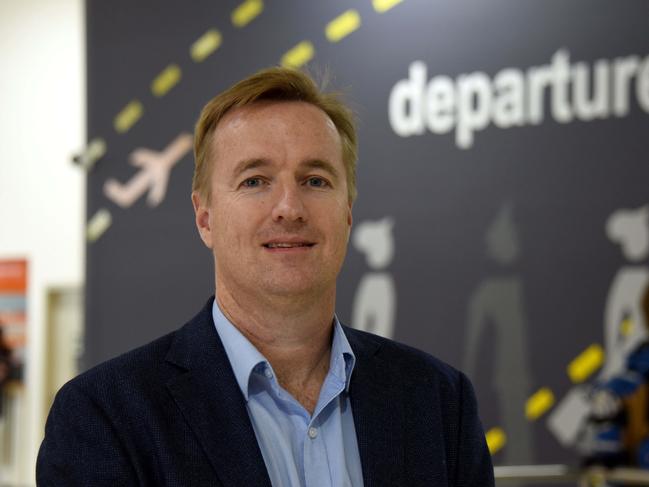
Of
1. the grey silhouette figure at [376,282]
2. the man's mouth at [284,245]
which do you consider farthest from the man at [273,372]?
the grey silhouette figure at [376,282]

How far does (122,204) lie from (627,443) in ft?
10.7

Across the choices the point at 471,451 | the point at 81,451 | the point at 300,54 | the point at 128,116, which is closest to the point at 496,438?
the point at 300,54

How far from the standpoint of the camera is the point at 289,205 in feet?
5.92

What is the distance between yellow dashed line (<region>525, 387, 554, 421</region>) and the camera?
478cm

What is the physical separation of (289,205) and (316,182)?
104 millimetres

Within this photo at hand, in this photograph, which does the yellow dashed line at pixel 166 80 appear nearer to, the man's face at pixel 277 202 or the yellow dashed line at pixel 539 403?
the yellow dashed line at pixel 539 403

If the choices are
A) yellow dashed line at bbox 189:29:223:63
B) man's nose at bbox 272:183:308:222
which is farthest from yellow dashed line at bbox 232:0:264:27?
man's nose at bbox 272:183:308:222

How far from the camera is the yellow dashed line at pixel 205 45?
5.70 meters

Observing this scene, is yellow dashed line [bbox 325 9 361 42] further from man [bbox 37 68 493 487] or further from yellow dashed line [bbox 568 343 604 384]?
man [bbox 37 68 493 487]

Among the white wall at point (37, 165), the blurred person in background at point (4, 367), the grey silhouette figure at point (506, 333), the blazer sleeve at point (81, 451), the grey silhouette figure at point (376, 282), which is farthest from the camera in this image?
the blurred person in background at point (4, 367)

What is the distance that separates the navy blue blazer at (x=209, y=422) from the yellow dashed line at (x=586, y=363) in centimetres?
285

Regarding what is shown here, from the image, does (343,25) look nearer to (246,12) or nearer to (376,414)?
(246,12)

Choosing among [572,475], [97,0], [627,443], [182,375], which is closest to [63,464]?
[182,375]

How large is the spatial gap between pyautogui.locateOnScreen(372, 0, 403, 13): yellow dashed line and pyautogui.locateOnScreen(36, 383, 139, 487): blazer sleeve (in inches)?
157
